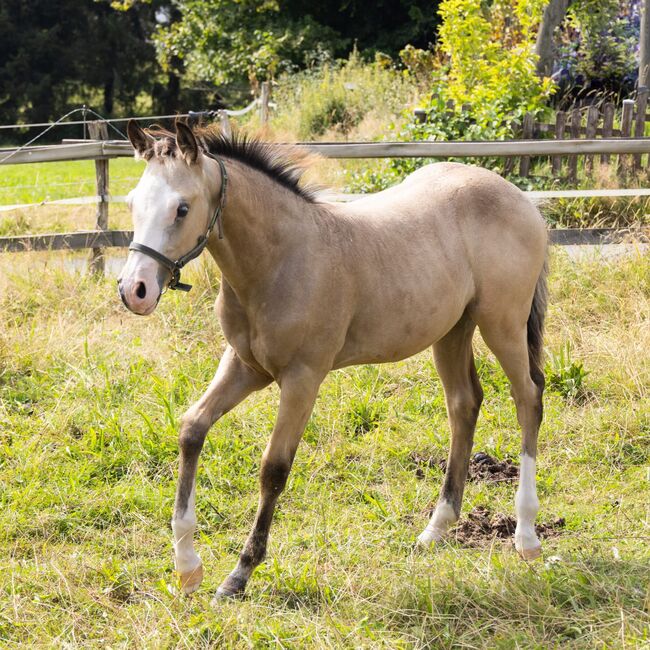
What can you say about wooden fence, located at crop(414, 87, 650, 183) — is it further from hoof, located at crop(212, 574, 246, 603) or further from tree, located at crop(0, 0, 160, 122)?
tree, located at crop(0, 0, 160, 122)

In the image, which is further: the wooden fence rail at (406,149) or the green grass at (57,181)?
the green grass at (57,181)

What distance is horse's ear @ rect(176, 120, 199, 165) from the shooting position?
3191mm

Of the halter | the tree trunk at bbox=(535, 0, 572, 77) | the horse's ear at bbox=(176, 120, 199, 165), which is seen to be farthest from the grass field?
the tree trunk at bbox=(535, 0, 572, 77)

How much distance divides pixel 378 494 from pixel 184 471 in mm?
1360

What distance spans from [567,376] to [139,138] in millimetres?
3610

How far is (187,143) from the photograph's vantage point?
325 cm

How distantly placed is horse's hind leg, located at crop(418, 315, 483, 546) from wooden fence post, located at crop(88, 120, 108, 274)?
169 inches

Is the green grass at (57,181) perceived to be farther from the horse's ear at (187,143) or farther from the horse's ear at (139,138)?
the horse's ear at (187,143)

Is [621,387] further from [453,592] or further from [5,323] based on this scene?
[5,323]

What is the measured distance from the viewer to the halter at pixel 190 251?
3163 mm

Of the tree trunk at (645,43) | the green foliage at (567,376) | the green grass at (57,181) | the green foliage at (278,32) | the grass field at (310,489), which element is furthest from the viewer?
the green foliage at (278,32)

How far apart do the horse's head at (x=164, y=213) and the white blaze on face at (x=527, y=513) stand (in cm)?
210

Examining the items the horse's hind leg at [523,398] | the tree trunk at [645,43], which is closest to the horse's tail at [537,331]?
the horse's hind leg at [523,398]

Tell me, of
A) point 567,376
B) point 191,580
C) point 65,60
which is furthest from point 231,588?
point 65,60
